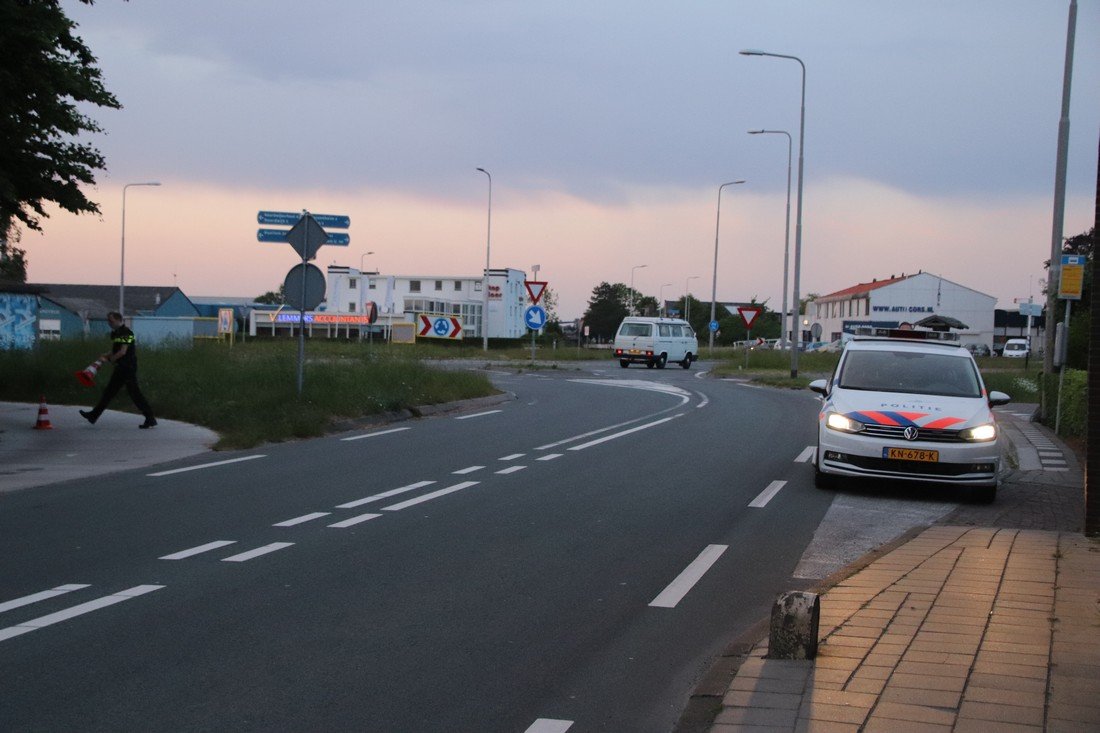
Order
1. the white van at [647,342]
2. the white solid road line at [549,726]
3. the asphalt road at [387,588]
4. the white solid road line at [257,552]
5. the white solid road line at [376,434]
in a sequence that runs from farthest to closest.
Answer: the white van at [647,342] < the white solid road line at [376,434] < the white solid road line at [257,552] < the asphalt road at [387,588] < the white solid road line at [549,726]

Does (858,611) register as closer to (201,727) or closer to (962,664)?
(962,664)

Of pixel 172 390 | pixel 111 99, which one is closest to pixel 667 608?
pixel 111 99

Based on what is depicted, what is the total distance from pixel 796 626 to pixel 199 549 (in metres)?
4.67

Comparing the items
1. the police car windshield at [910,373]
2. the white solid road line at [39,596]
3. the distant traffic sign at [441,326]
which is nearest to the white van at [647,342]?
the distant traffic sign at [441,326]

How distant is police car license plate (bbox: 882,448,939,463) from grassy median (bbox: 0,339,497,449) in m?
8.36

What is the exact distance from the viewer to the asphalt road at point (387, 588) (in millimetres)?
4930

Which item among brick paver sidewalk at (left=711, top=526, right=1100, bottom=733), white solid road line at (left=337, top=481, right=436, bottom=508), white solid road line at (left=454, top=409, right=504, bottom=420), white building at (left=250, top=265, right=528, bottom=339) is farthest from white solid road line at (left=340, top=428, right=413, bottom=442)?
white building at (left=250, top=265, right=528, bottom=339)

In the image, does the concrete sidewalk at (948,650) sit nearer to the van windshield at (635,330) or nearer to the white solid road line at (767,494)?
the white solid road line at (767,494)

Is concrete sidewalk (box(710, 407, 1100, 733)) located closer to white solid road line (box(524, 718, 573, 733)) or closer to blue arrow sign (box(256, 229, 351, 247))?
white solid road line (box(524, 718, 573, 733))

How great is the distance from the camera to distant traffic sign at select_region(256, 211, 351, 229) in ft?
64.3

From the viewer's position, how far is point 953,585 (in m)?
7.03

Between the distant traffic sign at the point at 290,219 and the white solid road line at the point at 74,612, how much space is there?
528 inches

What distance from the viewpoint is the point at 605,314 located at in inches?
5738

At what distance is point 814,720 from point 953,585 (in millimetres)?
2966
